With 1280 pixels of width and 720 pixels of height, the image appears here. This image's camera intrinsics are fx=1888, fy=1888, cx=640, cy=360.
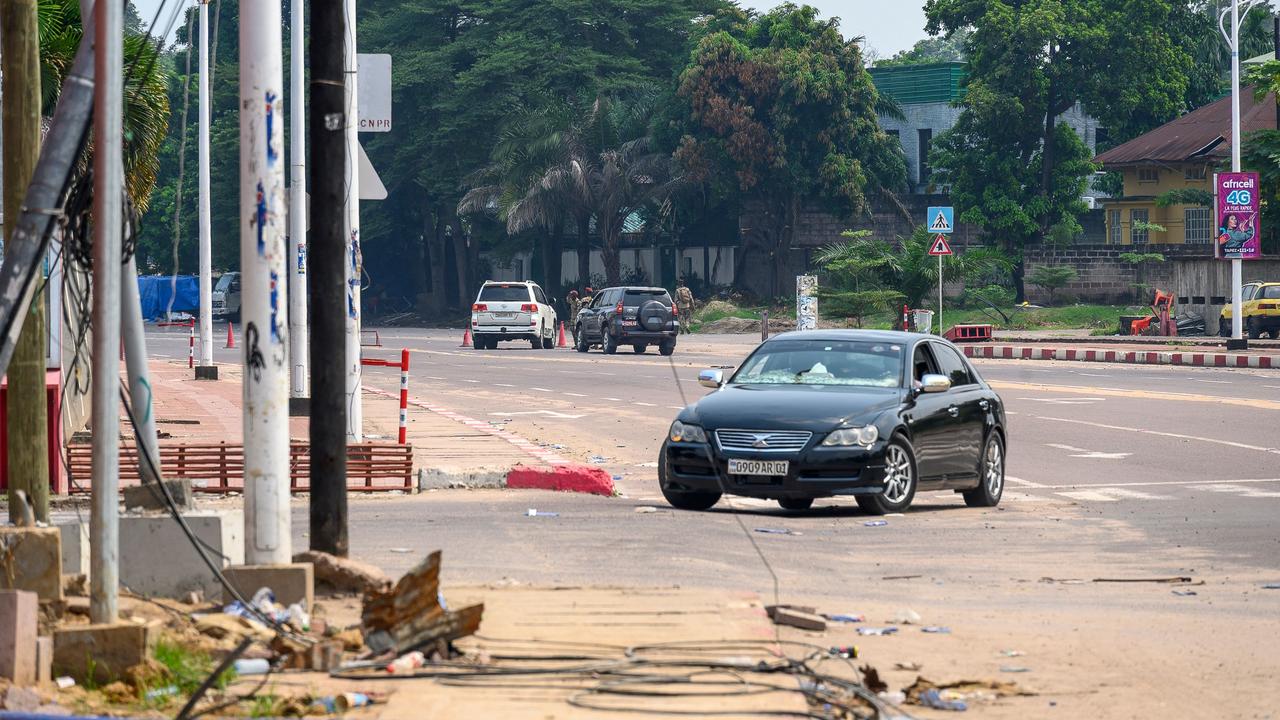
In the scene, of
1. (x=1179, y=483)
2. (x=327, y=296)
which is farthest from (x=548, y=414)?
(x=327, y=296)

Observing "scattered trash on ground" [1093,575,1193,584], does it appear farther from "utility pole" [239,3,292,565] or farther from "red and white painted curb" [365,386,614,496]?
"red and white painted curb" [365,386,614,496]

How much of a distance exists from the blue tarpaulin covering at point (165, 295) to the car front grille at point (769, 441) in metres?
64.9

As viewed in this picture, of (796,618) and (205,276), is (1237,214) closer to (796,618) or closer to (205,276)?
(205,276)

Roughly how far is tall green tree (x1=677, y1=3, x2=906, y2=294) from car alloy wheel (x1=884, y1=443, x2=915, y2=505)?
50651mm

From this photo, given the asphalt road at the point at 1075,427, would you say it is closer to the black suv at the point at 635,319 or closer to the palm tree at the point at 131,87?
A: the black suv at the point at 635,319

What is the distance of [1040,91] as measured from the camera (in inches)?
→ 2522

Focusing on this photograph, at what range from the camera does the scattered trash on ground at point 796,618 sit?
9.34 meters

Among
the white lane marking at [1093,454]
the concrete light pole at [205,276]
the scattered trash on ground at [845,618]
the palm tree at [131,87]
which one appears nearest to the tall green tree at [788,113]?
the concrete light pole at [205,276]

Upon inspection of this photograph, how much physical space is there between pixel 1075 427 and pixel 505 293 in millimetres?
28665

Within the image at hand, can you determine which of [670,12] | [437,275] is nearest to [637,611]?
[670,12]

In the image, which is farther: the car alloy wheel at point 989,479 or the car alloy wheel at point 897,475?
the car alloy wheel at point 989,479

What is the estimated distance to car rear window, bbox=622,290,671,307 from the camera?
46750 mm

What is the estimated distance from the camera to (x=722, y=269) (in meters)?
73.2

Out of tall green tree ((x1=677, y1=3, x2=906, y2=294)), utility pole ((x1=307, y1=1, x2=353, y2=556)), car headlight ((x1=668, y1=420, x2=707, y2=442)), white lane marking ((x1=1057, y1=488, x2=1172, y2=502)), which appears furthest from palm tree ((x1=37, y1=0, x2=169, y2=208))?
tall green tree ((x1=677, y1=3, x2=906, y2=294))
